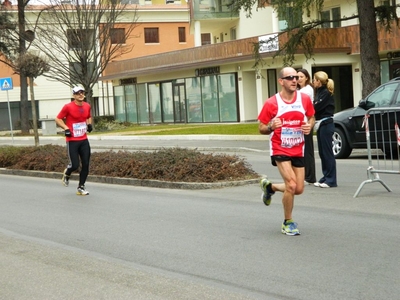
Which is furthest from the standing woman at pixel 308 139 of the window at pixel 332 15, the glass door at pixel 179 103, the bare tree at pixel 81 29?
the glass door at pixel 179 103

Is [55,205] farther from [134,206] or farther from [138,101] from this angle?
[138,101]

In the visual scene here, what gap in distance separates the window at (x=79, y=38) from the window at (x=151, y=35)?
2591cm

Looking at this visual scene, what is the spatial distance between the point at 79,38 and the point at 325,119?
32.6 meters

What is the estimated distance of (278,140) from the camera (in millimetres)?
8938

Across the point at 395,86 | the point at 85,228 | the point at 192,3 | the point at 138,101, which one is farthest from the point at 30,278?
the point at 138,101

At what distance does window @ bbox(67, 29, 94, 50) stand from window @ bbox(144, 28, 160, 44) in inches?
1020

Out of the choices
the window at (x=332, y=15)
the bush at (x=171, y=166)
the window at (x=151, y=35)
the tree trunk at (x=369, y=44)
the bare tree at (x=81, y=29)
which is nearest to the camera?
the bush at (x=171, y=166)

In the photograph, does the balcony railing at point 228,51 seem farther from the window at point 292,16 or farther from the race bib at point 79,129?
the race bib at point 79,129

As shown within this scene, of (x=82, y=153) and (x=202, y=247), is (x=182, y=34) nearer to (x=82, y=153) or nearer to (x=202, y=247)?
(x=82, y=153)

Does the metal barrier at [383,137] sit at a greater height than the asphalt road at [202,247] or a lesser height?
greater

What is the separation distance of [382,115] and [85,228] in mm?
5355

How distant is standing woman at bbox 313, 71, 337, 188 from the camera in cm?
1306

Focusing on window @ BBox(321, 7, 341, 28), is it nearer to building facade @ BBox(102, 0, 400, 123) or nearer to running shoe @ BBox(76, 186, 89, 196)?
building facade @ BBox(102, 0, 400, 123)

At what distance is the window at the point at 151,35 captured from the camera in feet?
230
